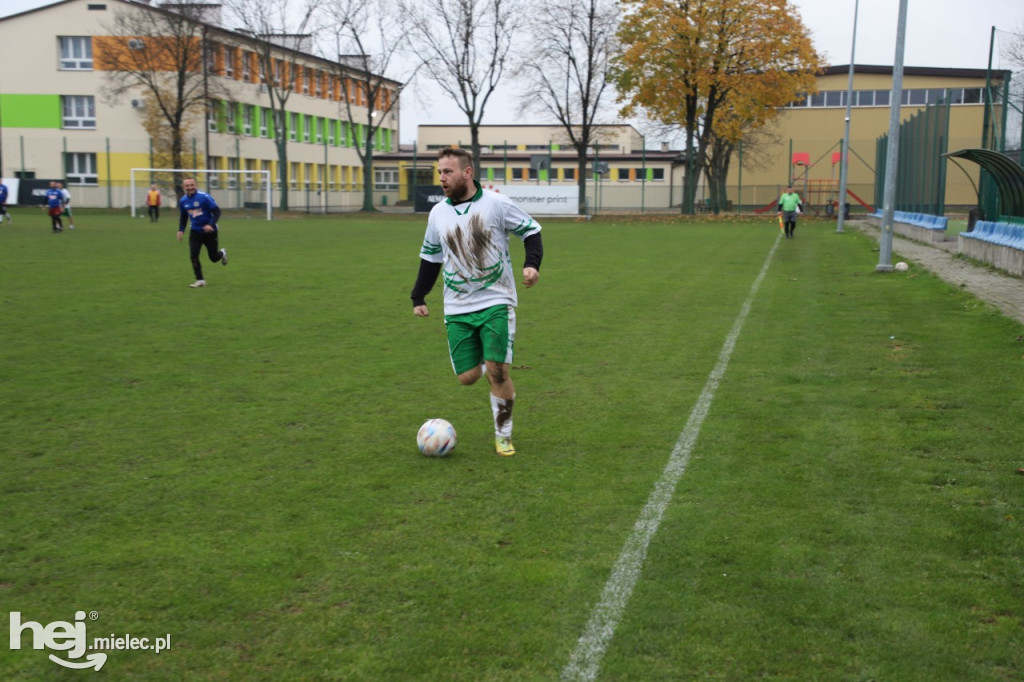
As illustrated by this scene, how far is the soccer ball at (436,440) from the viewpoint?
608cm

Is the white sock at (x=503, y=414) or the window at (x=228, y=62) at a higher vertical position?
the window at (x=228, y=62)

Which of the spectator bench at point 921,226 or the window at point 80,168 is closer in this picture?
the spectator bench at point 921,226

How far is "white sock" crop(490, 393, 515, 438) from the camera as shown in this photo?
6.16 m

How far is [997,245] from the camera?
59.9 ft

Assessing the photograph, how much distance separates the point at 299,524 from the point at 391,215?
164 feet

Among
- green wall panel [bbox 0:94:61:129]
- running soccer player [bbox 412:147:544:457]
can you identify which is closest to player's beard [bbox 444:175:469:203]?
running soccer player [bbox 412:147:544:457]

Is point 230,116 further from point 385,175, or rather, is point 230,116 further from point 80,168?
point 385,175

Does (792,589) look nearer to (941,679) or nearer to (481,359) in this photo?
(941,679)

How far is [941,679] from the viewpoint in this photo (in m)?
3.35

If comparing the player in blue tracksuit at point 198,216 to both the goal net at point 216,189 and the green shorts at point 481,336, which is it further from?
the goal net at point 216,189

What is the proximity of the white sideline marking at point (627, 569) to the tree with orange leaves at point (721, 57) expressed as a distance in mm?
43514

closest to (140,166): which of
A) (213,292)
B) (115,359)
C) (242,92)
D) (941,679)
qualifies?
(242,92)

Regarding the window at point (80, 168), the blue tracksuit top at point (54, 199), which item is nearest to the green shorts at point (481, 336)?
the blue tracksuit top at point (54, 199)

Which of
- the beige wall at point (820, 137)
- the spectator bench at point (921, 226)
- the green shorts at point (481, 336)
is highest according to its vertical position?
the beige wall at point (820, 137)
